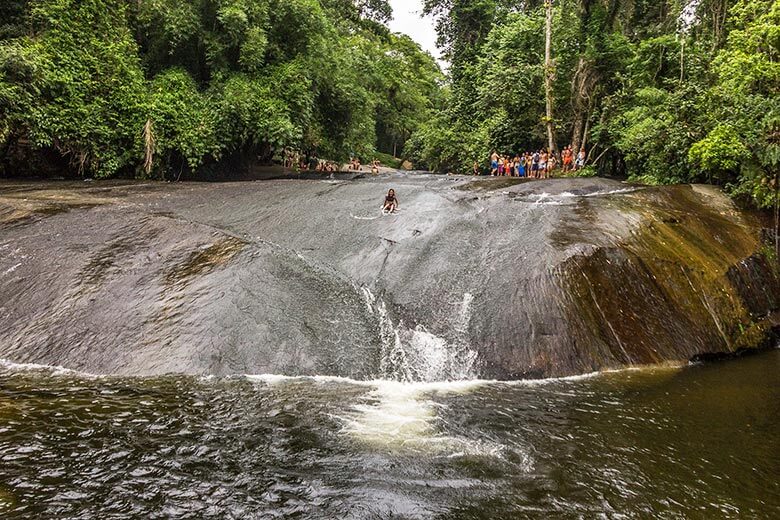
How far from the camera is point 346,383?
717cm

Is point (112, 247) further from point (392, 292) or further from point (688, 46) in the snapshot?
point (688, 46)

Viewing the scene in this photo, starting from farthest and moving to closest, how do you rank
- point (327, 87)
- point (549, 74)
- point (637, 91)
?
point (327, 87)
point (549, 74)
point (637, 91)

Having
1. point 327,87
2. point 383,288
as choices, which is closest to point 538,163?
point 327,87

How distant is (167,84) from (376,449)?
19.3 metres

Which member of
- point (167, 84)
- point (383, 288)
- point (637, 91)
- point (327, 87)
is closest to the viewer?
point (383, 288)

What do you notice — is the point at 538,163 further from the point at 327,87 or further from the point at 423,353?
the point at 423,353

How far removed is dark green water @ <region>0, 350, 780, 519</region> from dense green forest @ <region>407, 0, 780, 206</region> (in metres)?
9.54

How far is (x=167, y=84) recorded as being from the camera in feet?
65.1

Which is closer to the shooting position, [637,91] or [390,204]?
[390,204]

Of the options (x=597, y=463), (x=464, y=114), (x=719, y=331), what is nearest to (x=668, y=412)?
(x=597, y=463)

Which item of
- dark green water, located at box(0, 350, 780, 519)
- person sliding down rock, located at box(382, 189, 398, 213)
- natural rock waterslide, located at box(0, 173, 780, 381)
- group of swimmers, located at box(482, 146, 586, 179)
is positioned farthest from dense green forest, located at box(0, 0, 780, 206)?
dark green water, located at box(0, 350, 780, 519)

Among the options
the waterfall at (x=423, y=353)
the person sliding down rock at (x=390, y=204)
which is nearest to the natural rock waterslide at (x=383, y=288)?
the waterfall at (x=423, y=353)

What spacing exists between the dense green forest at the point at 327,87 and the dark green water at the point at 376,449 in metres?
9.87

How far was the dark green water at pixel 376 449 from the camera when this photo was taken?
14.0 feet
